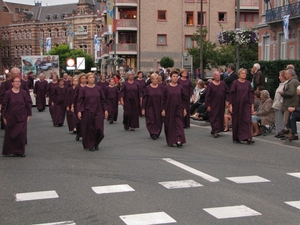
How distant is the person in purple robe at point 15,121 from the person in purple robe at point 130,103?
642 centimetres

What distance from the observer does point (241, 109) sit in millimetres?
15203

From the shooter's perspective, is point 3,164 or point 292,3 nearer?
point 3,164

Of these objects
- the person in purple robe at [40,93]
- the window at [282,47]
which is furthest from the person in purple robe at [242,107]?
the window at [282,47]

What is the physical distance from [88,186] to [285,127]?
765 cm

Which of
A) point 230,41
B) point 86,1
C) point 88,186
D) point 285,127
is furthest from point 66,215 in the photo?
point 86,1

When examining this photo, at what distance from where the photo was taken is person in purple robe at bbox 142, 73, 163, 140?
16703 millimetres

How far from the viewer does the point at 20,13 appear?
14225 centimetres

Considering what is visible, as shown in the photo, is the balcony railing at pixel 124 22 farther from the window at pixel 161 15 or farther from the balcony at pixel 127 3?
the window at pixel 161 15

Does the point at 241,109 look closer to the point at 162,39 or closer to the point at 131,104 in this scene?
the point at 131,104

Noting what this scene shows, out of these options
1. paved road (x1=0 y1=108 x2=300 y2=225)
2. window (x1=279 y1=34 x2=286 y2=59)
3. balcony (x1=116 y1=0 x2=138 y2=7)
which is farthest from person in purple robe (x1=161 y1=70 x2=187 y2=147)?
balcony (x1=116 y1=0 x2=138 y2=7)

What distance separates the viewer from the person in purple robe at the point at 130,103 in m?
19.2

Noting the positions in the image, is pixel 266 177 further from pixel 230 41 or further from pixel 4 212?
pixel 230 41

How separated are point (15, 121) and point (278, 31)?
25721 millimetres

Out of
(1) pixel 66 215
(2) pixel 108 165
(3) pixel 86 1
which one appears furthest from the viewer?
(3) pixel 86 1
